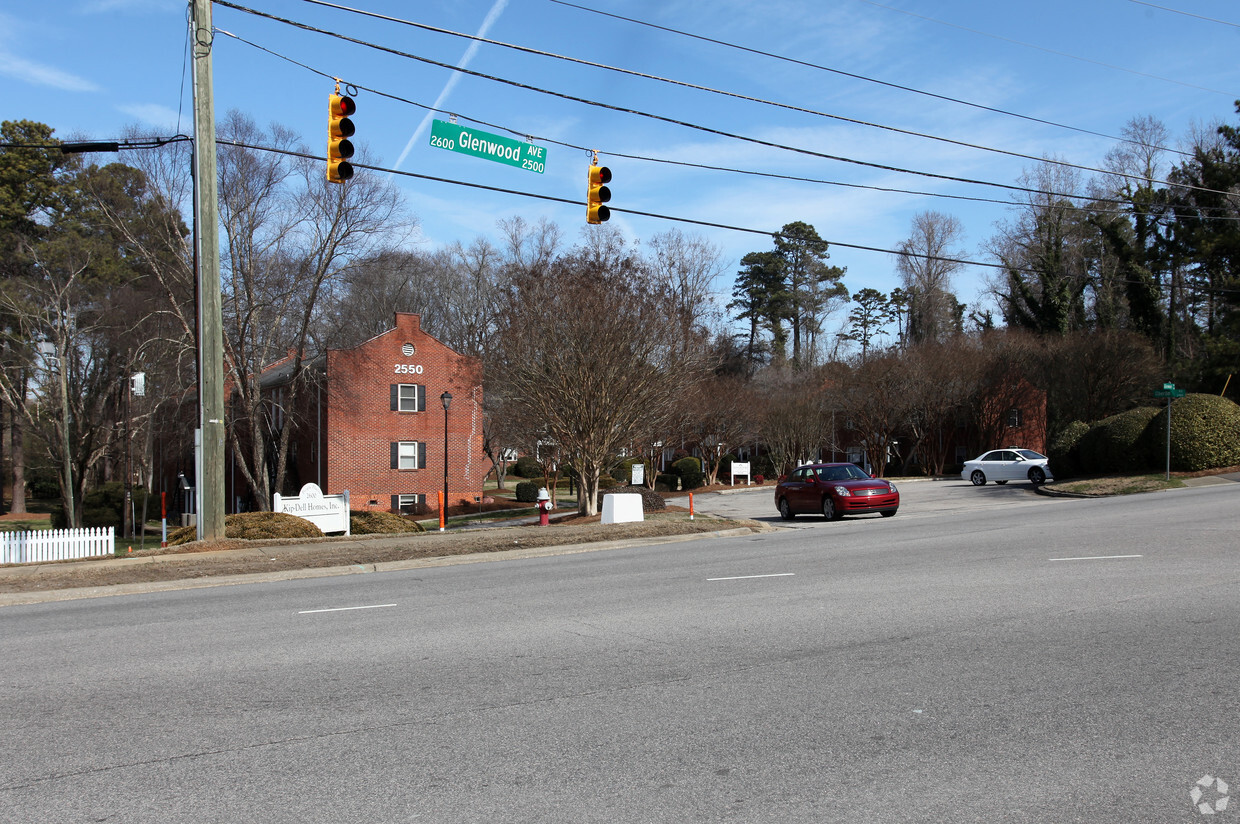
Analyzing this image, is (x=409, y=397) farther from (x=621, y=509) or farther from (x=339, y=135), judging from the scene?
(x=339, y=135)

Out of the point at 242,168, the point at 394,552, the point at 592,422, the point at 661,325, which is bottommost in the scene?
the point at 394,552

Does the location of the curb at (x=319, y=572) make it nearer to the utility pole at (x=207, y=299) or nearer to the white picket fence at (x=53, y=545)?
the utility pole at (x=207, y=299)

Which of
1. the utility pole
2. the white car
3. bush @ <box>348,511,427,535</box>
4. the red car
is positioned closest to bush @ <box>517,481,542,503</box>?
the white car

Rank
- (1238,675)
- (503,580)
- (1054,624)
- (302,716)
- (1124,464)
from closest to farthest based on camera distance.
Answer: (302,716)
(1238,675)
(1054,624)
(503,580)
(1124,464)

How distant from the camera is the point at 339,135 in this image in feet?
45.1

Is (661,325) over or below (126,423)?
over

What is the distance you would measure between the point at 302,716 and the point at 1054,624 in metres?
6.39

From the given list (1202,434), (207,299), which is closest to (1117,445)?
(1202,434)

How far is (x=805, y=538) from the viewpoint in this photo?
58.0 ft

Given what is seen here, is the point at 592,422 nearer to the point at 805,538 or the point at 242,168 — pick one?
the point at 805,538

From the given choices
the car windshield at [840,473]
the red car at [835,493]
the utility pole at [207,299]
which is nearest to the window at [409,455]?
the red car at [835,493]

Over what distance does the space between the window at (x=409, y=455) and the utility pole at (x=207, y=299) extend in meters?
27.4

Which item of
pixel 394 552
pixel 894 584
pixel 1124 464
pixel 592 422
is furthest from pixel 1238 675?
pixel 1124 464

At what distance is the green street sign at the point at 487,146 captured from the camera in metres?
14.6
